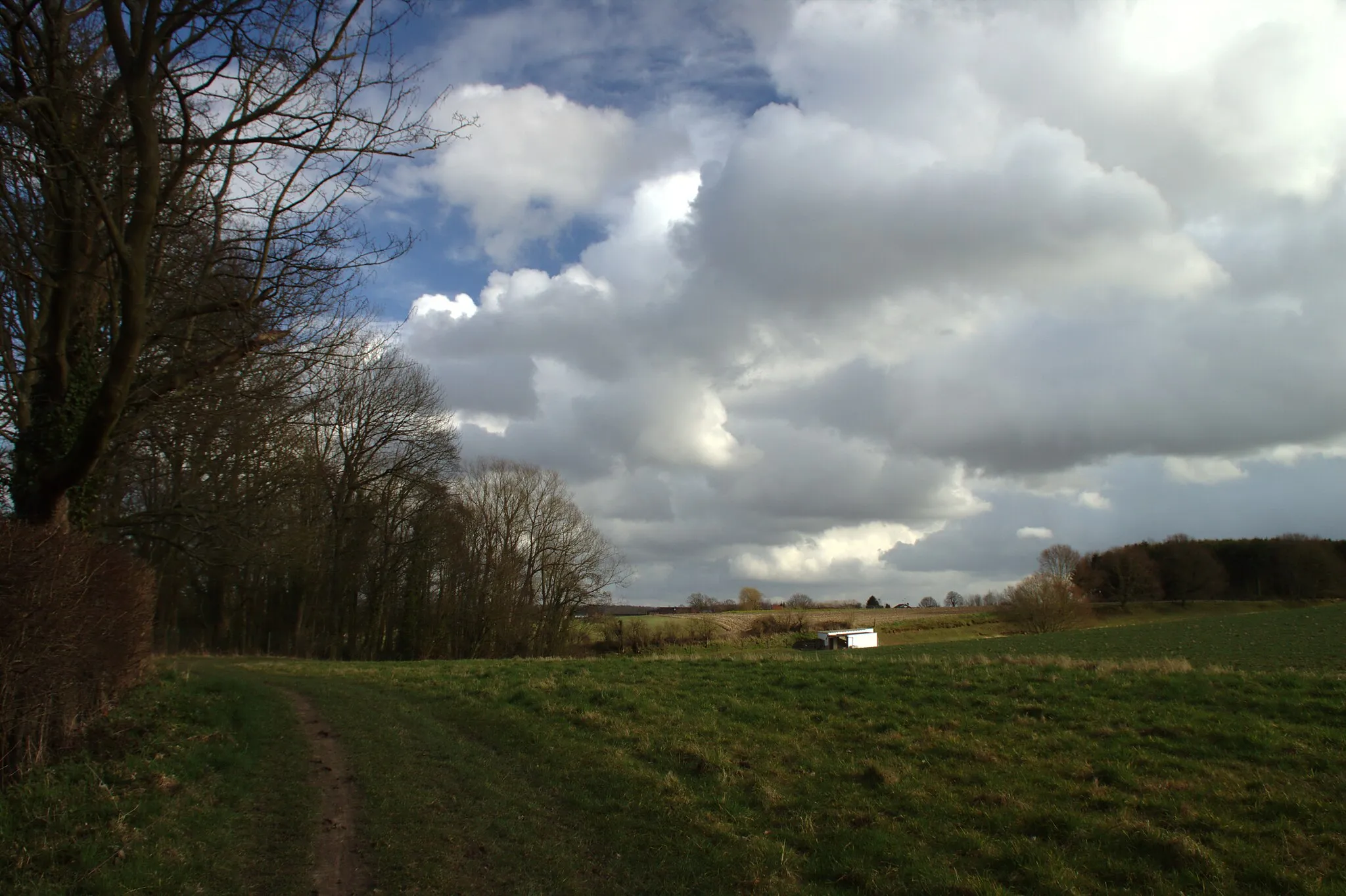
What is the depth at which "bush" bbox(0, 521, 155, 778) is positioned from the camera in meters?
6.38

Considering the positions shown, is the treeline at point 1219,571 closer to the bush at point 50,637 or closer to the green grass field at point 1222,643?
the green grass field at point 1222,643

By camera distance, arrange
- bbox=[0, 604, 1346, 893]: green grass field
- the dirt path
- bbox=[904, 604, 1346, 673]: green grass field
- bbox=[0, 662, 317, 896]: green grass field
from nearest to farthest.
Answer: bbox=[0, 662, 317, 896]: green grass field, the dirt path, bbox=[0, 604, 1346, 893]: green grass field, bbox=[904, 604, 1346, 673]: green grass field

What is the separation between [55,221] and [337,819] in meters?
7.34

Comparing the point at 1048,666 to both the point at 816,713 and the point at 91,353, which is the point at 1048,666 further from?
the point at 91,353

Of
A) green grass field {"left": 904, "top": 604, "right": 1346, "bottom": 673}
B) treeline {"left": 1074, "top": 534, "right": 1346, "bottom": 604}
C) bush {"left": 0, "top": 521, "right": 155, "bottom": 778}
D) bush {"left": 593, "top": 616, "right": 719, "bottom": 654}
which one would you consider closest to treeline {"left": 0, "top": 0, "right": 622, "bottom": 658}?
bush {"left": 0, "top": 521, "right": 155, "bottom": 778}

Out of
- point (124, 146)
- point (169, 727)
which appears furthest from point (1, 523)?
point (169, 727)

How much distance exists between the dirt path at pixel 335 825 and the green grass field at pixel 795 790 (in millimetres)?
200

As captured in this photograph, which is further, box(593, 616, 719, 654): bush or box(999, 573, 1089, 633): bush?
box(999, 573, 1089, 633): bush

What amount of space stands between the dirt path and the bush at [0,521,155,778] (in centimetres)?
257

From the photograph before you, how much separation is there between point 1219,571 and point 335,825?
110 metres

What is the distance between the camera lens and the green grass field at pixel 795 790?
20.3 ft

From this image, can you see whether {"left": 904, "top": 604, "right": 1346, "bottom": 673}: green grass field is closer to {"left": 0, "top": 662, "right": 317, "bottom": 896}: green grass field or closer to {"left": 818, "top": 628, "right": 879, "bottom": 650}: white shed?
{"left": 818, "top": 628, "right": 879, "bottom": 650}: white shed

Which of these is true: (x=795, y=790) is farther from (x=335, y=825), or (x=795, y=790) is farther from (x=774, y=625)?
(x=774, y=625)

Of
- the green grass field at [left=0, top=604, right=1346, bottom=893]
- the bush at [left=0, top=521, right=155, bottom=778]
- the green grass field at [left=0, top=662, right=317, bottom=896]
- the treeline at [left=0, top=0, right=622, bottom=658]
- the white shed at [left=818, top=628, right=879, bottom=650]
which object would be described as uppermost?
the treeline at [left=0, top=0, right=622, bottom=658]
